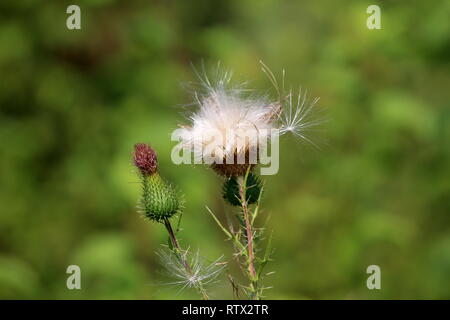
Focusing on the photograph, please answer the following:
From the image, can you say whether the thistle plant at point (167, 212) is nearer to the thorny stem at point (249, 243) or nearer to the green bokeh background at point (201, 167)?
the thorny stem at point (249, 243)

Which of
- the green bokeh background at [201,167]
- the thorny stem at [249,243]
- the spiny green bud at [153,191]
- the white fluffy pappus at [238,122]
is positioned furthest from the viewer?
the green bokeh background at [201,167]

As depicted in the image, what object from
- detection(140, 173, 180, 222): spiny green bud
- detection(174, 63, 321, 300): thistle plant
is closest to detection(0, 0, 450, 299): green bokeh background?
detection(140, 173, 180, 222): spiny green bud

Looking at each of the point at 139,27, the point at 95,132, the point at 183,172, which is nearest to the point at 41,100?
the point at 95,132

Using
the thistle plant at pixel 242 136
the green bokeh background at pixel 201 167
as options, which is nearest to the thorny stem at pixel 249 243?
the thistle plant at pixel 242 136

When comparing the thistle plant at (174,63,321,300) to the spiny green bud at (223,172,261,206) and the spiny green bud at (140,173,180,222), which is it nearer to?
the spiny green bud at (223,172,261,206)

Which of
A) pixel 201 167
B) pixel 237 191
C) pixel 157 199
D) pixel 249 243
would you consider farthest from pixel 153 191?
pixel 201 167

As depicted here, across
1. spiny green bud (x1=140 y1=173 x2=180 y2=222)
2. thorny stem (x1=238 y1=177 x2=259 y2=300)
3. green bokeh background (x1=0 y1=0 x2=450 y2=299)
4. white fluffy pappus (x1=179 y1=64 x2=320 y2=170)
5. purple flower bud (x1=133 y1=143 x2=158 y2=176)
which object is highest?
green bokeh background (x1=0 y1=0 x2=450 y2=299)
